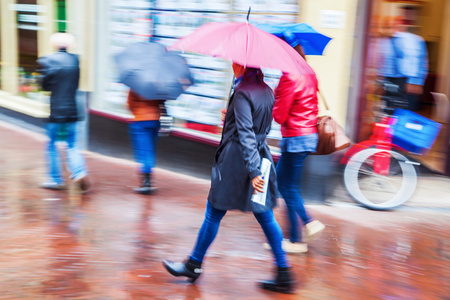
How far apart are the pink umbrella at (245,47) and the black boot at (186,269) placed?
1.55 metres

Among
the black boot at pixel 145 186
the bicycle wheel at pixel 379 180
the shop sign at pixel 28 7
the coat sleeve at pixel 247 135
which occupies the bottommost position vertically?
the black boot at pixel 145 186

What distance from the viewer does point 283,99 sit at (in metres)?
4.30

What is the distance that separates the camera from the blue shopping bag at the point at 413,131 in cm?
563

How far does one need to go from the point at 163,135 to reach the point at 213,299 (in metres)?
3.88

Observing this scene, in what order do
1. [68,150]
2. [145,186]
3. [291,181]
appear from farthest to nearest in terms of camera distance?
1. [145,186]
2. [68,150]
3. [291,181]

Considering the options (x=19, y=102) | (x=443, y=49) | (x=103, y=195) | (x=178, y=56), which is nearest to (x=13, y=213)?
(x=103, y=195)

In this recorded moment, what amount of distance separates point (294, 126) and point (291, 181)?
1.53 feet

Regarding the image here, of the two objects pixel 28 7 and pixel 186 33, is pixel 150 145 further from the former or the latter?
pixel 28 7

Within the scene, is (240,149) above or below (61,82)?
below

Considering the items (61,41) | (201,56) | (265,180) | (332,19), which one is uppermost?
(332,19)

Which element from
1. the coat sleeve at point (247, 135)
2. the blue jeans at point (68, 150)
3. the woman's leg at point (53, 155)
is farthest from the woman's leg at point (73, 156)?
the coat sleeve at point (247, 135)

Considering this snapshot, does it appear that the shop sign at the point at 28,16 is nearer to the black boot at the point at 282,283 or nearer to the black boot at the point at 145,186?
the black boot at the point at 145,186

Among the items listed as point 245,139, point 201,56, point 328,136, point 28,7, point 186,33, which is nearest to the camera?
point 245,139

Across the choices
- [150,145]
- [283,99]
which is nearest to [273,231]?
[283,99]
